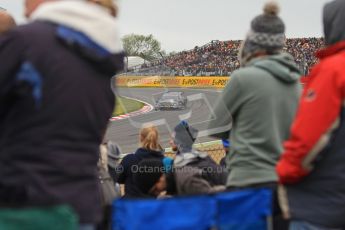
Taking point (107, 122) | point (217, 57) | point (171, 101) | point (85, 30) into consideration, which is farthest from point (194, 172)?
point (217, 57)

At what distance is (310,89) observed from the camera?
2.36 m

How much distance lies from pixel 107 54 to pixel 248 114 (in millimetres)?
1199

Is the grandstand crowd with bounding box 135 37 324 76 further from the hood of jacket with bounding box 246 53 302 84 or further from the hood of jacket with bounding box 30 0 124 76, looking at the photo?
the hood of jacket with bounding box 30 0 124 76

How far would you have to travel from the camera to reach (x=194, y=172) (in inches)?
149

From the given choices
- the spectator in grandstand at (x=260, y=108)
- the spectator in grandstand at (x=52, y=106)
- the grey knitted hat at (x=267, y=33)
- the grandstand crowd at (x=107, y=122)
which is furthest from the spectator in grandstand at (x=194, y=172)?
the spectator in grandstand at (x=52, y=106)

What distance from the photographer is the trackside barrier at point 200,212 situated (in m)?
2.73

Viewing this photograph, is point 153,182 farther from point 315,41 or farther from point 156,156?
point 315,41

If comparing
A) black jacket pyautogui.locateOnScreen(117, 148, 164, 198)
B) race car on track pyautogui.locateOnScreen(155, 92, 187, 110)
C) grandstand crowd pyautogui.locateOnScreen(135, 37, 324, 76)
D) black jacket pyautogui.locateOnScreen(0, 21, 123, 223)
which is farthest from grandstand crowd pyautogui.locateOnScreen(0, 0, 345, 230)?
grandstand crowd pyautogui.locateOnScreen(135, 37, 324, 76)

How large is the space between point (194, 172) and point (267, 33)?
120 cm

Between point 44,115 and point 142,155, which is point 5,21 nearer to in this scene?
point 44,115

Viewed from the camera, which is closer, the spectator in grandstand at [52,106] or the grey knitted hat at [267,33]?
the spectator in grandstand at [52,106]

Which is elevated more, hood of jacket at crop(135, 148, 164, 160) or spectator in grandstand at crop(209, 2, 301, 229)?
spectator in grandstand at crop(209, 2, 301, 229)

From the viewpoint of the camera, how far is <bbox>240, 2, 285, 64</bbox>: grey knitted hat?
303 centimetres

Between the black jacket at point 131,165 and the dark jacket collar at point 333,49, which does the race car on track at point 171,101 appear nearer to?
the black jacket at point 131,165
